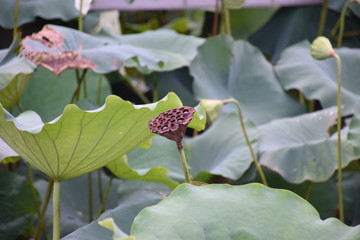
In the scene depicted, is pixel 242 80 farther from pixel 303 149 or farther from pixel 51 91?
pixel 51 91

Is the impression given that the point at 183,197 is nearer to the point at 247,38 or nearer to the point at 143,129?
the point at 143,129

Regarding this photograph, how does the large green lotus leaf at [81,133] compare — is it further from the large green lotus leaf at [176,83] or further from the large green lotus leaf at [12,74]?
the large green lotus leaf at [176,83]

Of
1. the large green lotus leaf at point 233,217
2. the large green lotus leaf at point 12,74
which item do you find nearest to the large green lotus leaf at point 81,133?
the large green lotus leaf at point 233,217

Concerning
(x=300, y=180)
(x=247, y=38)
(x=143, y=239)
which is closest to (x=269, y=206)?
(x=143, y=239)

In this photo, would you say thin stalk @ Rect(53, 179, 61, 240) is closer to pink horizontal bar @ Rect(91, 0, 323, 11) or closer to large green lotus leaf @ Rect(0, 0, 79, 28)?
large green lotus leaf @ Rect(0, 0, 79, 28)

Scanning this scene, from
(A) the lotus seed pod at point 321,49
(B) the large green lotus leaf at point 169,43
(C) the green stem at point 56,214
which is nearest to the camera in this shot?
(C) the green stem at point 56,214

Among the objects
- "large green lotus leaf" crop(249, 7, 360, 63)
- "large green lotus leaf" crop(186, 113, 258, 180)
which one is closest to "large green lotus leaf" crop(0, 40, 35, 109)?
"large green lotus leaf" crop(186, 113, 258, 180)

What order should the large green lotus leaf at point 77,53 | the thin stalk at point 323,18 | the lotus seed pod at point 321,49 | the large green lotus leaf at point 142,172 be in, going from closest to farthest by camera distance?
the lotus seed pod at point 321,49 → the large green lotus leaf at point 142,172 → the large green lotus leaf at point 77,53 → the thin stalk at point 323,18
